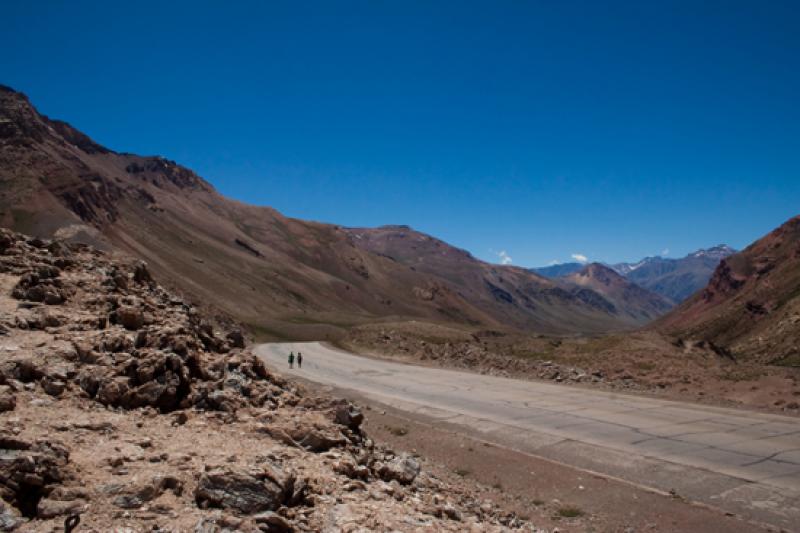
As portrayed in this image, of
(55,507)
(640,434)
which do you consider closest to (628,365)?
(640,434)

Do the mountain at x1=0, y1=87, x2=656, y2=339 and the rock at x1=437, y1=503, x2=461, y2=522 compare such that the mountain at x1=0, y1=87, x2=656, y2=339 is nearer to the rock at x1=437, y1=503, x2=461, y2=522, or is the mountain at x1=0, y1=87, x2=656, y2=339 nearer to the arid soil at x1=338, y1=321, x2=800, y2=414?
the arid soil at x1=338, y1=321, x2=800, y2=414

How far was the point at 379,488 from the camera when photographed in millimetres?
8273

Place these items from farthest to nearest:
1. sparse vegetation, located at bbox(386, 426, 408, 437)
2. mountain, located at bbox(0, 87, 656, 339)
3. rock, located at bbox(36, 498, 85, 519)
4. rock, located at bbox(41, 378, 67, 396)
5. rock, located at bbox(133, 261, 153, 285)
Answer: mountain, located at bbox(0, 87, 656, 339), sparse vegetation, located at bbox(386, 426, 408, 437), rock, located at bbox(133, 261, 153, 285), rock, located at bbox(41, 378, 67, 396), rock, located at bbox(36, 498, 85, 519)

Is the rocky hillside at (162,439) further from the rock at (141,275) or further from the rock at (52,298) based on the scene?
the rock at (141,275)

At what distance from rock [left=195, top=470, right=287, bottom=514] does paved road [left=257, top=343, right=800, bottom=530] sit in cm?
942

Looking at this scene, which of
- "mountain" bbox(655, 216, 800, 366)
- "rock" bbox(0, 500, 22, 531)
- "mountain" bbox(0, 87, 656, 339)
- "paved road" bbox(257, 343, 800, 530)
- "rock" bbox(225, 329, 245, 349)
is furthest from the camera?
"mountain" bbox(0, 87, 656, 339)

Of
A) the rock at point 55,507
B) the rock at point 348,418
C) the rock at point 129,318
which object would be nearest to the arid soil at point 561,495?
the rock at point 348,418

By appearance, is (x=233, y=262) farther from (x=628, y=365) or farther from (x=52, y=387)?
(x=52, y=387)

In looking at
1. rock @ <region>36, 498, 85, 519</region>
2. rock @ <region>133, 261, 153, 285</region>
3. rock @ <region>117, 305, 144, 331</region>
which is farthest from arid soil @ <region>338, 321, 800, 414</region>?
rock @ <region>36, 498, 85, 519</region>

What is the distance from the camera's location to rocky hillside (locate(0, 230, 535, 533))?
19.9 ft

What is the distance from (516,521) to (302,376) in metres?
26.0

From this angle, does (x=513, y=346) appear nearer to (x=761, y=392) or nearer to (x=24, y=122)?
(x=761, y=392)

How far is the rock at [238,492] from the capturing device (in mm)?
6395

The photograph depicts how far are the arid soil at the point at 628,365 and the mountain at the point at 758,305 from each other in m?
8.86
